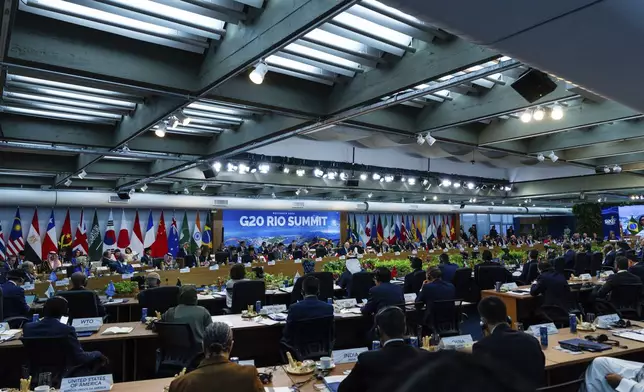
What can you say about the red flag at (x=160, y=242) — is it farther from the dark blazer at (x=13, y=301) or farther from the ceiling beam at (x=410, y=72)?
the ceiling beam at (x=410, y=72)

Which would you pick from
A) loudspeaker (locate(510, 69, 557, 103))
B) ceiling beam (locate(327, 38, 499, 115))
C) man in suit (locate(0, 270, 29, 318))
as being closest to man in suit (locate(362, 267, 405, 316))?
ceiling beam (locate(327, 38, 499, 115))

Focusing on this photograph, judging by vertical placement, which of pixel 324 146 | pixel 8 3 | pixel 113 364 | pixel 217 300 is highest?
pixel 324 146

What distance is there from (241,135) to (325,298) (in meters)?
3.11

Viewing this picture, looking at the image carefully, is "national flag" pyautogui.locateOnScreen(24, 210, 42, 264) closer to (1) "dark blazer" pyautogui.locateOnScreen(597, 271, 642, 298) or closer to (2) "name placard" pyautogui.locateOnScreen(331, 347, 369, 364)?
(2) "name placard" pyautogui.locateOnScreen(331, 347, 369, 364)

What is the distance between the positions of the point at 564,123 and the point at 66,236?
1424 cm

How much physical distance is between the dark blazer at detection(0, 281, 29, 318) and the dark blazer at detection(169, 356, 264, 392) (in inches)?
202

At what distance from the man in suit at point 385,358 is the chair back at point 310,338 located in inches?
68.2

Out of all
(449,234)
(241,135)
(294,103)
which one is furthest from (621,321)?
(449,234)

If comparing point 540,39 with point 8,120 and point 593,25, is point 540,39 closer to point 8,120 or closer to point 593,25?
point 593,25

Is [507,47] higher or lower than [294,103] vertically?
lower

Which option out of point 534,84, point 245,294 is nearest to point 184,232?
point 245,294

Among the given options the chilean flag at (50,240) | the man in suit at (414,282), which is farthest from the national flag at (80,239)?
the man in suit at (414,282)

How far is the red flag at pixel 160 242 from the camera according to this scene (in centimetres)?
1555

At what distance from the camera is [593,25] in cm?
206
